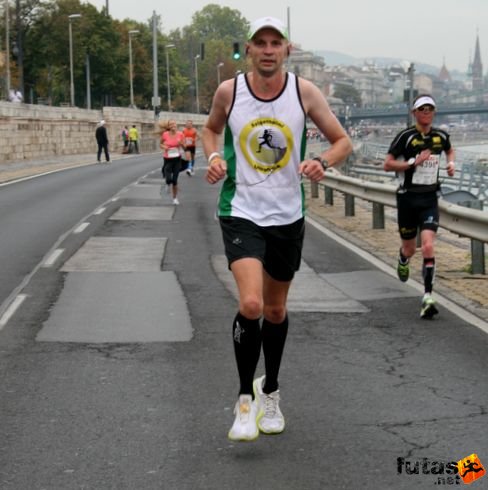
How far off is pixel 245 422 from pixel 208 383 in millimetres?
1554

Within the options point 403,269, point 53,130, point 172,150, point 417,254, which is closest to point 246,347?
point 403,269

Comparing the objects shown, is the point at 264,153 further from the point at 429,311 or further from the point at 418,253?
the point at 418,253

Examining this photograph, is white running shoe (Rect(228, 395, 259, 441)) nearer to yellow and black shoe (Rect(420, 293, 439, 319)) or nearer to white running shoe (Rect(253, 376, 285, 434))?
white running shoe (Rect(253, 376, 285, 434))

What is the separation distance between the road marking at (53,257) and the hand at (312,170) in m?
8.55

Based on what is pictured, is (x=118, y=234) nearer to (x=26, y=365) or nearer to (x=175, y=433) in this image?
(x=26, y=365)

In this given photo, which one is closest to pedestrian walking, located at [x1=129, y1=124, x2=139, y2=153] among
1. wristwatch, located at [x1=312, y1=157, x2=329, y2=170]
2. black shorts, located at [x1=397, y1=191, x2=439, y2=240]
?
black shorts, located at [x1=397, y1=191, x2=439, y2=240]

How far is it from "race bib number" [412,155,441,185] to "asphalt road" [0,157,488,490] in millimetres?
1125

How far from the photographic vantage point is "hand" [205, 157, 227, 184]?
5754 mm

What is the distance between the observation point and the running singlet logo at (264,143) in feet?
19.1

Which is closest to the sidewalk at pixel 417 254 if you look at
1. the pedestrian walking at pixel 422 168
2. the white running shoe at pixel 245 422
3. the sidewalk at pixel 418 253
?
the sidewalk at pixel 418 253

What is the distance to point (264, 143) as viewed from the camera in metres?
5.81

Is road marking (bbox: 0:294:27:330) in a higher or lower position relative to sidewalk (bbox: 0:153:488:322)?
higher

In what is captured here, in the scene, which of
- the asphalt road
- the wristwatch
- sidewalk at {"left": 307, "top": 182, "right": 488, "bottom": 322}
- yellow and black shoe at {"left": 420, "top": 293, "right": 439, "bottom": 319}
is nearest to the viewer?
the asphalt road

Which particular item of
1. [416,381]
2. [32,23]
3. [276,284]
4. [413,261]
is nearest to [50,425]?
[276,284]
